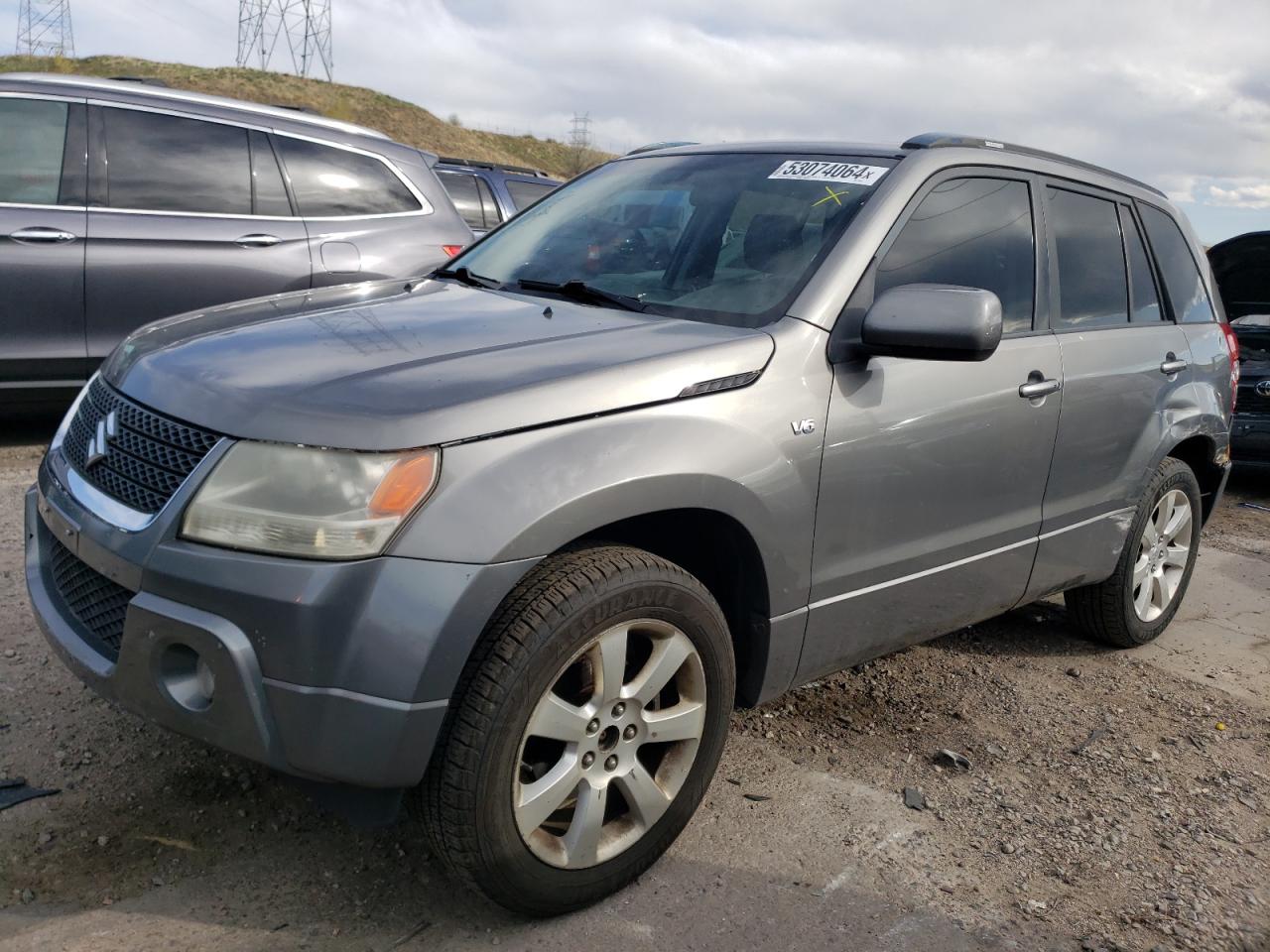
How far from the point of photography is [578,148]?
252 ft

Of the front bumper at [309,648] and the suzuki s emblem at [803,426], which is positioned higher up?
the suzuki s emblem at [803,426]

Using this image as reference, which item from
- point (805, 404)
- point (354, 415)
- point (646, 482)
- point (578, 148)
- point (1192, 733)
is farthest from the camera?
point (578, 148)

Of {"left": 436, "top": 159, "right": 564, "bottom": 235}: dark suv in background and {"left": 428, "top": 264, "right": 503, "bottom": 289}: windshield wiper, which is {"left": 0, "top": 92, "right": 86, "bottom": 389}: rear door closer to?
{"left": 428, "top": 264, "right": 503, "bottom": 289}: windshield wiper

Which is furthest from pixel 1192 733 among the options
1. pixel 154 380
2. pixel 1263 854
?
pixel 154 380

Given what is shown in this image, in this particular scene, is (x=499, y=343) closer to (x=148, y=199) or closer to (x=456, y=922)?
(x=456, y=922)

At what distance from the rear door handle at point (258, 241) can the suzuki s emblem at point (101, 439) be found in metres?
3.70

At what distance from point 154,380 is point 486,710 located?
3.49 ft

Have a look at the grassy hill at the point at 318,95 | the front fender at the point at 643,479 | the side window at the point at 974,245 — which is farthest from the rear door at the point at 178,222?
the grassy hill at the point at 318,95

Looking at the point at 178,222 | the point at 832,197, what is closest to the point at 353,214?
the point at 178,222

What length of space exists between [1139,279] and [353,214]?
4198 millimetres

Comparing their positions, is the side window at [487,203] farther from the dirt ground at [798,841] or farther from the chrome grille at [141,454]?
the chrome grille at [141,454]

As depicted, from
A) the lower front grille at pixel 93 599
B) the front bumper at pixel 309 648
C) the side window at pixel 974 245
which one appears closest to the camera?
the front bumper at pixel 309 648

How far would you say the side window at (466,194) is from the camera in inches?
387

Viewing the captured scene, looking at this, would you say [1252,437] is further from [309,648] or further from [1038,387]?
[309,648]
